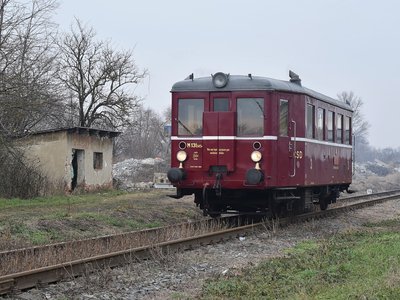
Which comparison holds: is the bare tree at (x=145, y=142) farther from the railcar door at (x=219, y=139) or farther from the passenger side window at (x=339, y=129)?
the railcar door at (x=219, y=139)

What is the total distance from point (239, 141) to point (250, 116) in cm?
63

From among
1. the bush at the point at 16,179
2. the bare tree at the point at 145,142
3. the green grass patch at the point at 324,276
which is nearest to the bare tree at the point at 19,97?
the bush at the point at 16,179

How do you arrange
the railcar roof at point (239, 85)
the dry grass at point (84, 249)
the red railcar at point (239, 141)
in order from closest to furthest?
the dry grass at point (84, 249) → the red railcar at point (239, 141) → the railcar roof at point (239, 85)

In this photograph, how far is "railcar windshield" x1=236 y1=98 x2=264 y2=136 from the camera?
1324 centimetres

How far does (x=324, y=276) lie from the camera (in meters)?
7.55

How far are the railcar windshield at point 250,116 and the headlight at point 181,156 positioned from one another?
1325mm

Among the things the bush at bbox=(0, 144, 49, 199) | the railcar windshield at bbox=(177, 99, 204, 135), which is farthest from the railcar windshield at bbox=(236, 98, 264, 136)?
the bush at bbox=(0, 144, 49, 199)

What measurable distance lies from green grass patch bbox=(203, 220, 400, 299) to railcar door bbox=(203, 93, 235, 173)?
3.33 meters

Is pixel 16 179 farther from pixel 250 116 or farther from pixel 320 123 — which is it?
pixel 250 116

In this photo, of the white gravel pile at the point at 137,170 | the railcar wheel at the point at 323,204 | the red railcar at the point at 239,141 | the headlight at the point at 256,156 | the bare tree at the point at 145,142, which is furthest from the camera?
the bare tree at the point at 145,142

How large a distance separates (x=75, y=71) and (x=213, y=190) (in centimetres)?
2582

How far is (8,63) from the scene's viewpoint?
2162 cm

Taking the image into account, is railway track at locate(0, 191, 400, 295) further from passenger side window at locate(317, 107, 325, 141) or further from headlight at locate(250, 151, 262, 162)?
passenger side window at locate(317, 107, 325, 141)

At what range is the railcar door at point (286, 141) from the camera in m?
13.4
